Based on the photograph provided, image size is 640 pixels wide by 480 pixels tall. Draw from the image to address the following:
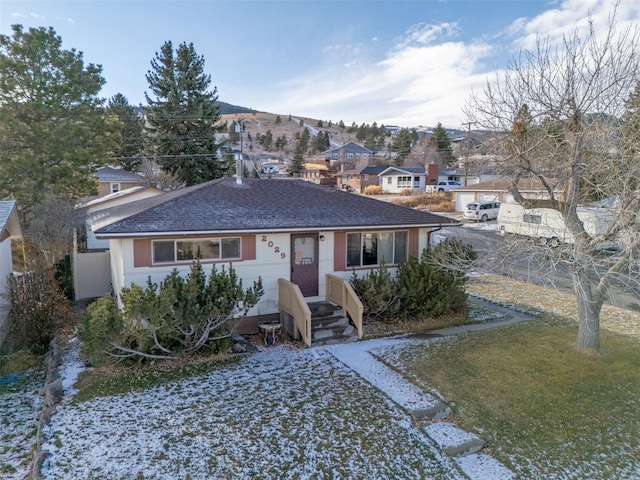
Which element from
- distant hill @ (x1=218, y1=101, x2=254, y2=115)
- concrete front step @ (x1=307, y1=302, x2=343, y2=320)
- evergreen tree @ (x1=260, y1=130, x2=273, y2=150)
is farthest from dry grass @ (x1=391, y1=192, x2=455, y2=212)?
distant hill @ (x1=218, y1=101, x2=254, y2=115)

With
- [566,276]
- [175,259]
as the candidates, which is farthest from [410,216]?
[566,276]

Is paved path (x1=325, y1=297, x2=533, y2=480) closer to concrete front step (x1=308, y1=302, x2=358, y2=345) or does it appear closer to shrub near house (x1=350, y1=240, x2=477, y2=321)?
concrete front step (x1=308, y1=302, x2=358, y2=345)

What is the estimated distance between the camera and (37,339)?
10.4 meters

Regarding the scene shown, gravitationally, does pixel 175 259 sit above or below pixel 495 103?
below

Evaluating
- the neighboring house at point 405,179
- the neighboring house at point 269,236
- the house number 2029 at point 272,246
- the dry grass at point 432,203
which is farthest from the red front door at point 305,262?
the neighboring house at point 405,179

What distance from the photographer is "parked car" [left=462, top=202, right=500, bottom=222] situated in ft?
109

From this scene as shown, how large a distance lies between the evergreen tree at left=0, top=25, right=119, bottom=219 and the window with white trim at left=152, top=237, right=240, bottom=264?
14.4 m

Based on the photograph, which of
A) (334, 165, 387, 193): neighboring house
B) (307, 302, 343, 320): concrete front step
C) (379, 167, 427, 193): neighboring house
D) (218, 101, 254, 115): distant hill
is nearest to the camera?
(307, 302, 343, 320): concrete front step

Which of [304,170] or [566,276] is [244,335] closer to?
[566,276]

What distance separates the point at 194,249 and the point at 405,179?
4760 centimetres

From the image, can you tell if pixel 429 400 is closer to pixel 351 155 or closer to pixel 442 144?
pixel 442 144

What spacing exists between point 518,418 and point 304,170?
6897cm

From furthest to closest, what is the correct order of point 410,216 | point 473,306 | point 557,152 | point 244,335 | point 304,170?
point 304,170 → point 473,306 → point 410,216 → point 244,335 → point 557,152

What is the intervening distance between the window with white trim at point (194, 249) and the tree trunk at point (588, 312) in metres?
7.85
